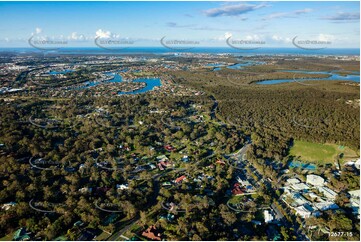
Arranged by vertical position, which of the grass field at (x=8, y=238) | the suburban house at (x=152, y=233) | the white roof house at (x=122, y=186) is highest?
the white roof house at (x=122, y=186)

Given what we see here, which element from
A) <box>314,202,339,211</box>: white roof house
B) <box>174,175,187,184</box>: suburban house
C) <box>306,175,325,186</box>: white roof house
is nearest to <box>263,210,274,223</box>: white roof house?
<box>314,202,339,211</box>: white roof house

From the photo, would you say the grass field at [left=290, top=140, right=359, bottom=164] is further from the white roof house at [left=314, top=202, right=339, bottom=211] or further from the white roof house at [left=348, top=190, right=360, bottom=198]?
the white roof house at [left=314, top=202, right=339, bottom=211]

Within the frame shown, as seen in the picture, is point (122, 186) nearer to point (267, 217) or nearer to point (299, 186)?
point (267, 217)

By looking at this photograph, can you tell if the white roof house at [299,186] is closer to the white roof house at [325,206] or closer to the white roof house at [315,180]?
the white roof house at [315,180]

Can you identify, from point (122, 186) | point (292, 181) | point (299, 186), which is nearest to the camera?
point (122, 186)

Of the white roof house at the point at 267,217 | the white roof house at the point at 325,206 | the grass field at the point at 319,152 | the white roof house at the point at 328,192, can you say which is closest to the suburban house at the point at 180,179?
the white roof house at the point at 267,217

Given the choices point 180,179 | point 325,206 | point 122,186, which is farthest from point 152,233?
point 325,206
